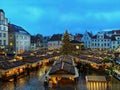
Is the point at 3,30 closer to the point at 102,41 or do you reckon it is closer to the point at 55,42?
the point at 102,41

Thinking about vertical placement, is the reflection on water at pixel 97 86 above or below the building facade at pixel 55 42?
below

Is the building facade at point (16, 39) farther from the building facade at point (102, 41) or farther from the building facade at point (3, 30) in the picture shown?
the building facade at point (102, 41)

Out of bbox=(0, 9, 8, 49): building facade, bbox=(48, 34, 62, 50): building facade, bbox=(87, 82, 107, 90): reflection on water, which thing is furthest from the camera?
bbox=(48, 34, 62, 50): building facade

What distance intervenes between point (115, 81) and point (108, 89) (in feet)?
23.1

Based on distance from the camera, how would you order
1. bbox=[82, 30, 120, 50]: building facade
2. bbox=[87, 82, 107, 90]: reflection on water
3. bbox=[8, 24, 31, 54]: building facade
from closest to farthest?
bbox=[87, 82, 107, 90]: reflection on water < bbox=[8, 24, 31, 54]: building facade < bbox=[82, 30, 120, 50]: building facade

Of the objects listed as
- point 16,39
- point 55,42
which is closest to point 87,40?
point 55,42

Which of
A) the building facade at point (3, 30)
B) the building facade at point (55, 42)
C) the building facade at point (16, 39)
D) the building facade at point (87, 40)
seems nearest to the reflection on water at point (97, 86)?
the building facade at point (3, 30)

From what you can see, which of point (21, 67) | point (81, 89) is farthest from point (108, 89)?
point (21, 67)

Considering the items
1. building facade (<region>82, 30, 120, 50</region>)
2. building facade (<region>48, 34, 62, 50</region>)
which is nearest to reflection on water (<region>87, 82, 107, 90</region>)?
building facade (<region>82, 30, 120, 50</region>)

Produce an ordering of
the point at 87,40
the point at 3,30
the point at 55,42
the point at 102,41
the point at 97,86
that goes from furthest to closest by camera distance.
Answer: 1. the point at 55,42
2. the point at 87,40
3. the point at 102,41
4. the point at 3,30
5. the point at 97,86

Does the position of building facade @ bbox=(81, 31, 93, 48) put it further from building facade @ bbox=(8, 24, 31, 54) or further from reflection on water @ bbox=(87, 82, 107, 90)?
reflection on water @ bbox=(87, 82, 107, 90)

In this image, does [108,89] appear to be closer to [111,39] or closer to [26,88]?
[26,88]

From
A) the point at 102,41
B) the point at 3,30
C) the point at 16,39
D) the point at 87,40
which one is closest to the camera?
the point at 3,30

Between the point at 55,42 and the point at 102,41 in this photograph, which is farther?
the point at 55,42
